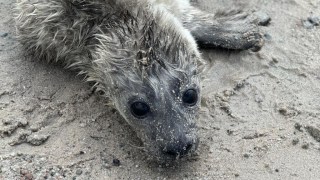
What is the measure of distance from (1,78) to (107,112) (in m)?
0.97

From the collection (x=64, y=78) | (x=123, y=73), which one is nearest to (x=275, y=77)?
(x=123, y=73)

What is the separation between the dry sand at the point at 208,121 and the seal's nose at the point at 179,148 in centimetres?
22

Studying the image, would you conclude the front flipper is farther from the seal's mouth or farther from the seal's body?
the seal's mouth

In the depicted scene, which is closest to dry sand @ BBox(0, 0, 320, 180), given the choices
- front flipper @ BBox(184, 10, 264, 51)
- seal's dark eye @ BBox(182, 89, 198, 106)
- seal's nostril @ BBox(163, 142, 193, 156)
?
front flipper @ BBox(184, 10, 264, 51)

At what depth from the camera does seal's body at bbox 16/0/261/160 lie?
A: 165 inches

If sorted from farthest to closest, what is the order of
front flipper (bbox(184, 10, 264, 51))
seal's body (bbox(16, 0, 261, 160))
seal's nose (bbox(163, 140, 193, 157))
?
1. front flipper (bbox(184, 10, 264, 51))
2. seal's body (bbox(16, 0, 261, 160))
3. seal's nose (bbox(163, 140, 193, 157))

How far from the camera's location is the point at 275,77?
16.4 feet

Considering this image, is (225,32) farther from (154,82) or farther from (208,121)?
(154,82)

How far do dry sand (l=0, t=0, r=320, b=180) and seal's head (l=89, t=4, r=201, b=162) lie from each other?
0.79 feet

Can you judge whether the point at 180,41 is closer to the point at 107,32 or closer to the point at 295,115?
the point at 107,32

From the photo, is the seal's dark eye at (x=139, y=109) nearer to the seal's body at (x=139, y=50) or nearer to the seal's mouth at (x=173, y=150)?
the seal's body at (x=139, y=50)

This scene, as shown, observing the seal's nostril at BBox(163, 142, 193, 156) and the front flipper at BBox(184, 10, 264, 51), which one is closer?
the seal's nostril at BBox(163, 142, 193, 156)

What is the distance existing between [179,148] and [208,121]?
0.63m

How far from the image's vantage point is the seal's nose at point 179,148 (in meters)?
4.08
